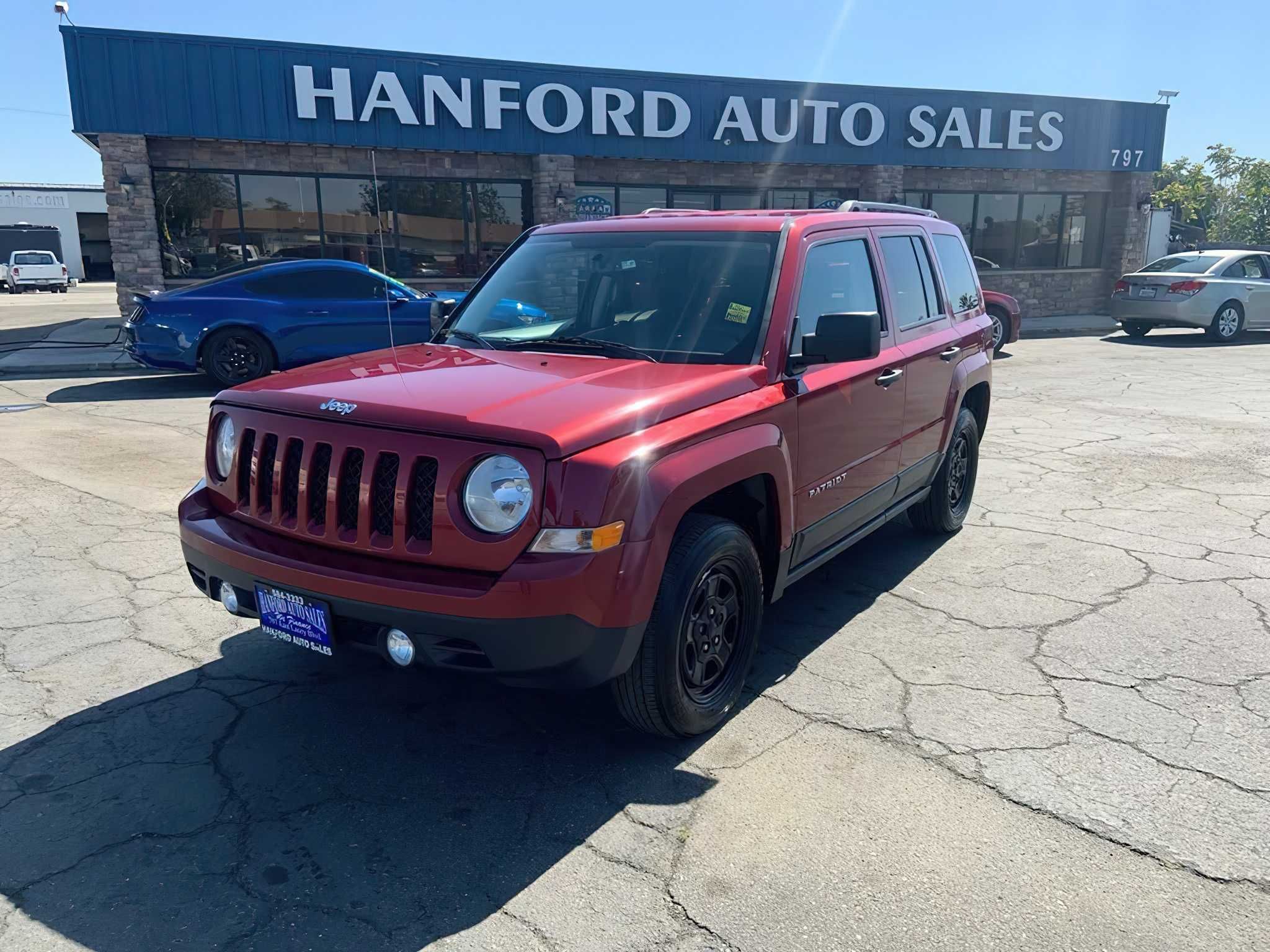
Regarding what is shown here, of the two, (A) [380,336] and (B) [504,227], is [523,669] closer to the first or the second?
(A) [380,336]

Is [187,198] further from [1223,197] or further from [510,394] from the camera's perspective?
[1223,197]

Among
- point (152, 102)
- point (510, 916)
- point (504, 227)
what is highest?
point (152, 102)

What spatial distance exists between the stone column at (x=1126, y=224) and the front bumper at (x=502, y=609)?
81.1 ft

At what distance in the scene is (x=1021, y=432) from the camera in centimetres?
916

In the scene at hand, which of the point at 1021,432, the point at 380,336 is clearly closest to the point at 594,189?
the point at 380,336

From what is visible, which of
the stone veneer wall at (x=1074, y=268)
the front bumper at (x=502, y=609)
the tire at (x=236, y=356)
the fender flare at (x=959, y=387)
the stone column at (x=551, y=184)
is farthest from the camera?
the stone veneer wall at (x=1074, y=268)

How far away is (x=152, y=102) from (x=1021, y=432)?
1491 cm

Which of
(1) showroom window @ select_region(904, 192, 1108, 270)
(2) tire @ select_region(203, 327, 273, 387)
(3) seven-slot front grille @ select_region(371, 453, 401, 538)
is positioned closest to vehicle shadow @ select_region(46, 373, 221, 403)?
(2) tire @ select_region(203, 327, 273, 387)

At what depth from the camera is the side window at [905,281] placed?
15.8ft

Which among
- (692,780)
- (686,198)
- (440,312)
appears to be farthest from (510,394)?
(686,198)

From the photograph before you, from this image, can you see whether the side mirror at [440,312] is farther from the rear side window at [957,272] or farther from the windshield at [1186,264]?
the windshield at [1186,264]

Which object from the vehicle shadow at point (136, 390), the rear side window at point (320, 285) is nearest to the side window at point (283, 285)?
the rear side window at point (320, 285)

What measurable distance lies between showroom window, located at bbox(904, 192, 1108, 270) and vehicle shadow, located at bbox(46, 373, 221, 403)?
16.1m

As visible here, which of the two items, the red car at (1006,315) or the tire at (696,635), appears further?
the red car at (1006,315)
